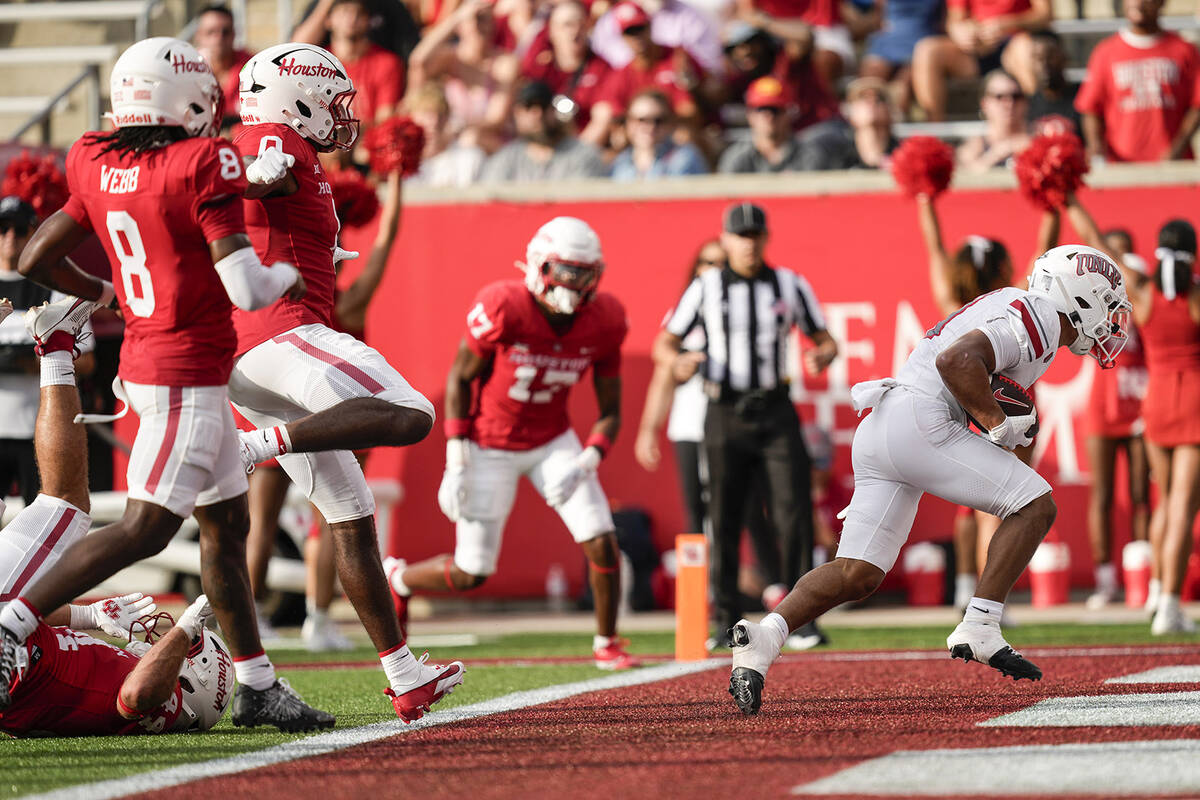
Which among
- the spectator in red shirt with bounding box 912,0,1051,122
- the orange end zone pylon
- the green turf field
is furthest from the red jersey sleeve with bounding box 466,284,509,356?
the spectator in red shirt with bounding box 912,0,1051,122

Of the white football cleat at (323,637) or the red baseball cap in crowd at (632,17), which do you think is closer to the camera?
the white football cleat at (323,637)

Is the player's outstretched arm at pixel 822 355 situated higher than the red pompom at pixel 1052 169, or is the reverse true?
the red pompom at pixel 1052 169

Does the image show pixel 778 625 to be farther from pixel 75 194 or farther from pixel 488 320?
pixel 488 320

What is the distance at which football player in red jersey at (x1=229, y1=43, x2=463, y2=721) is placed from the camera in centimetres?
461

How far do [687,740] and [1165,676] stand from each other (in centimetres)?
222

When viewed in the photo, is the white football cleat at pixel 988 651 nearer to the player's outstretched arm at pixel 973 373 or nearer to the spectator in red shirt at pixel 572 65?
the player's outstretched arm at pixel 973 373

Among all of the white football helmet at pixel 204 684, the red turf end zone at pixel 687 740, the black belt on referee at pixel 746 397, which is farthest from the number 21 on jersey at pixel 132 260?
the black belt on referee at pixel 746 397

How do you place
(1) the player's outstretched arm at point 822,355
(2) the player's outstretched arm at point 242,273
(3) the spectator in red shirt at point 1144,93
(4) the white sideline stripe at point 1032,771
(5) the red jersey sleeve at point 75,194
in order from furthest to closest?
1. (3) the spectator in red shirt at point 1144,93
2. (1) the player's outstretched arm at point 822,355
3. (5) the red jersey sleeve at point 75,194
4. (2) the player's outstretched arm at point 242,273
5. (4) the white sideline stripe at point 1032,771

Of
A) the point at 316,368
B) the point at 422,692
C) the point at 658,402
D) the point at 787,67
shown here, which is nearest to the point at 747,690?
the point at 422,692

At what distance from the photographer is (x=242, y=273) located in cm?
416

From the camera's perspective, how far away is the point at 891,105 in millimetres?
11438

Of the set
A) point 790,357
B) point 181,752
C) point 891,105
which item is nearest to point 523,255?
point 790,357

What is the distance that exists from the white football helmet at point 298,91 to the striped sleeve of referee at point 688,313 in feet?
11.6

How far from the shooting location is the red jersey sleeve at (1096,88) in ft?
35.3
